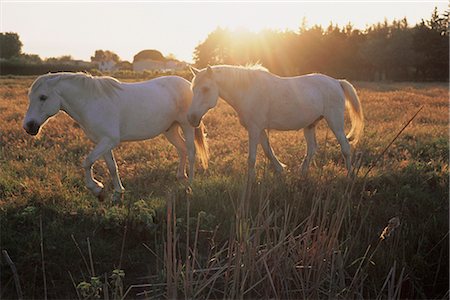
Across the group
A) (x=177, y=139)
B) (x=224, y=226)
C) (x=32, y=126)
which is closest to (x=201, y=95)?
(x=177, y=139)

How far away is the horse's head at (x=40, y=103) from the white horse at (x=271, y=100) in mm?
1695

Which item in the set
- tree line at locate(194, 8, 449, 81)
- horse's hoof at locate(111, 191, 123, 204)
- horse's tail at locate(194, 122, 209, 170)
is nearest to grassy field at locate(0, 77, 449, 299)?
horse's hoof at locate(111, 191, 123, 204)

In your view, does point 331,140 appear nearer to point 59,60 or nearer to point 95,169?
point 95,169

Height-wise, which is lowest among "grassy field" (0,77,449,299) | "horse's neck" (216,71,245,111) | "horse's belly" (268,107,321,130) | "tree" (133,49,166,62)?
"grassy field" (0,77,449,299)

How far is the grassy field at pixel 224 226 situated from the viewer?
2945mm

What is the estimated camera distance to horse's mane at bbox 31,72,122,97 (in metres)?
5.39

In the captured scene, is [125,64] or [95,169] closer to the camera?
[95,169]

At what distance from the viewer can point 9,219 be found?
15.8 ft

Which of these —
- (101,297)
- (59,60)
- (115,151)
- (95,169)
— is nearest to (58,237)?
(101,297)

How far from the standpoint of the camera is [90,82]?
5.57 metres

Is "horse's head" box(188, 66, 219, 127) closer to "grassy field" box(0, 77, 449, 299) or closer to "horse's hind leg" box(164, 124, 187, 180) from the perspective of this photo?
"grassy field" box(0, 77, 449, 299)

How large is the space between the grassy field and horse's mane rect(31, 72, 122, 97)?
130cm

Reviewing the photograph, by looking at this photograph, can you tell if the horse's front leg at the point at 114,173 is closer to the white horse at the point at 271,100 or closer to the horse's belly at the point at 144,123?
the horse's belly at the point at 144,123

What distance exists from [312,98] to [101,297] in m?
4.51
